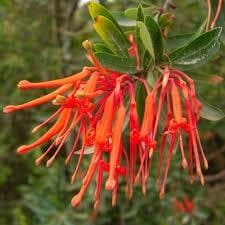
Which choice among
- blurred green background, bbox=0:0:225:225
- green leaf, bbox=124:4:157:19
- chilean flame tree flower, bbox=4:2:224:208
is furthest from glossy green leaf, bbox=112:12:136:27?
blurred green background, bbox=0:0:225:225

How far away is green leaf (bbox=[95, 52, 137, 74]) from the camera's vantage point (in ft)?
3.28

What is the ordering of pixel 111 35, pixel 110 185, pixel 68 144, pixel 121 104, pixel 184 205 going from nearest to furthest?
pixel 110 185, pixel 121 104, pixel 111 35, pixel 184 205, pixel 68 144

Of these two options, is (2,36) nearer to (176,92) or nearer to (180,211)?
(180,211)

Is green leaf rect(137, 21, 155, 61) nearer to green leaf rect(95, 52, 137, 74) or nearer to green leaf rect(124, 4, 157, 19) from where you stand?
green leaf rect(95, 52, 137, 74)

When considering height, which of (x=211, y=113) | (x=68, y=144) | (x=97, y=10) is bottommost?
(x=68, y=144)

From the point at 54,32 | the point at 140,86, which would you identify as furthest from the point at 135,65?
the point at 54,32

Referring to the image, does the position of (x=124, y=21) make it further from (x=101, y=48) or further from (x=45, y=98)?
(x=45, y=98)

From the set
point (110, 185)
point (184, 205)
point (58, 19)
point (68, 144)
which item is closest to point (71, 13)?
point (58, 19)

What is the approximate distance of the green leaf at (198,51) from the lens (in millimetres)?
1046

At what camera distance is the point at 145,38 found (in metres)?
1.01

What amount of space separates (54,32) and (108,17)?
190 centimetres

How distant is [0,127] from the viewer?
3432mm

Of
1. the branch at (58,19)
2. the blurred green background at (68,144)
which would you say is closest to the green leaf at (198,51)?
the blurred green background at (68,144)

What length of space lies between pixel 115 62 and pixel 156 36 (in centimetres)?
11
